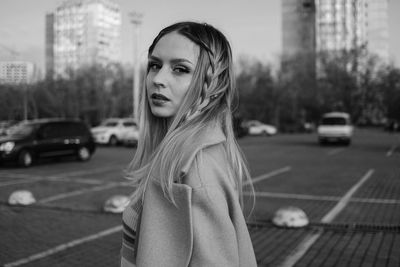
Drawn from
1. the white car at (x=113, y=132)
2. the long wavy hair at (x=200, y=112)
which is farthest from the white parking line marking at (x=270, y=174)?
the white car at (x=113, y=132)

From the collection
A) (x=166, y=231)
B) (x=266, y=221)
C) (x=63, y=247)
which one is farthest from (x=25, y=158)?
(x=166, y=231)

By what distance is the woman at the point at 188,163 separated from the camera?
1.21 m

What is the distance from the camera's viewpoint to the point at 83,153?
17.7 m

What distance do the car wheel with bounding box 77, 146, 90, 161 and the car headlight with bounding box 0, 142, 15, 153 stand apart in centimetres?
293

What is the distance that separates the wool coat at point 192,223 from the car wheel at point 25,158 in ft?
49.5

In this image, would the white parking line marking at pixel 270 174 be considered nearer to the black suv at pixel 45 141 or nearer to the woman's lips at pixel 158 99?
the black suv at pixel 45 141

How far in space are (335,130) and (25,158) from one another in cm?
1868

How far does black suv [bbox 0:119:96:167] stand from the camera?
15125mm

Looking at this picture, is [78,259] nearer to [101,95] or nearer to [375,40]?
[101,95]

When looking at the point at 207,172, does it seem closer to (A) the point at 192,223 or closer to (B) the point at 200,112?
(A) the point at 192,223

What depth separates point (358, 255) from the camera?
506 centimetres

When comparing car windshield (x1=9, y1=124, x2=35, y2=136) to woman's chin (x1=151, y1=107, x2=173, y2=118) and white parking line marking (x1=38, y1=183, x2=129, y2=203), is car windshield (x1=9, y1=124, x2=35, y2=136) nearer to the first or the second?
white parking line marking (x1=38, y1=183, x2=129, y2=203)

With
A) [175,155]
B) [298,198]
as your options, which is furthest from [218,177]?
[298,198]

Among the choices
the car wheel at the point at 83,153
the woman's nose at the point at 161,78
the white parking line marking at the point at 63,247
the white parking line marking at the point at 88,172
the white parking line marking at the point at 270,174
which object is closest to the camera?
the woman's nose at the point at 161,78
